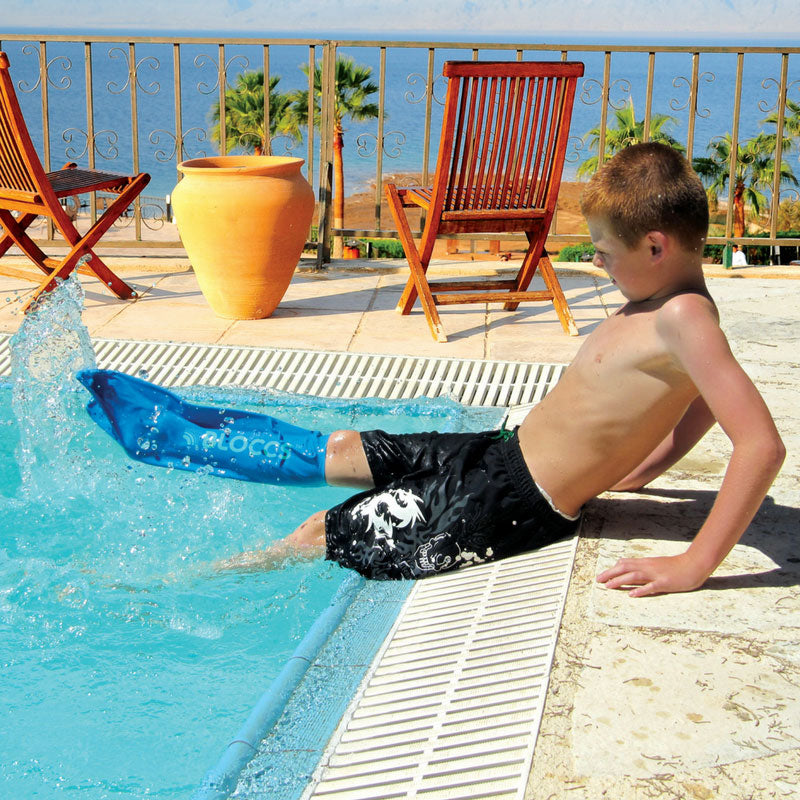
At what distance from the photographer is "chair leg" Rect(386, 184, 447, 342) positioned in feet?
16.0

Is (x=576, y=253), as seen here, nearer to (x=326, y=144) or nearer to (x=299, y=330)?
(x=326, y=144)

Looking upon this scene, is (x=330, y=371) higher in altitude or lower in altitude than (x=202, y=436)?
lower

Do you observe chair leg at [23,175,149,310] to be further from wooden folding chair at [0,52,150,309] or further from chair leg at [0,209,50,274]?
chair leg at [0,209,50,274]

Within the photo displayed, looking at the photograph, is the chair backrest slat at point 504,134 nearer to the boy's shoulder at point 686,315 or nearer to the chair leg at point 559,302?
the chair leg at point 559,302

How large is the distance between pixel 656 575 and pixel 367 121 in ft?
114

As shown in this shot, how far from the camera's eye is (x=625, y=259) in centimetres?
213

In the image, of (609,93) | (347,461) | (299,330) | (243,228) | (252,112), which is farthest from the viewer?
(252,112)

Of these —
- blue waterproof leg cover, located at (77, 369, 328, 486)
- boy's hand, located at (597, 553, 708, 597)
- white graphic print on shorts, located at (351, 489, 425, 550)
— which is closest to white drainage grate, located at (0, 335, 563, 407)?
blue waterproof leg cover, located at (77, 369, 328, 486)

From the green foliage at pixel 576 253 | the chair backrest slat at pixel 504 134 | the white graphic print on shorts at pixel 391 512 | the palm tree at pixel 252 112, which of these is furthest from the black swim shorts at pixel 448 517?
the palm tree at pixel 252 112

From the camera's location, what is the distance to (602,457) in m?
2.35

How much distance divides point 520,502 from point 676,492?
0.65 metres

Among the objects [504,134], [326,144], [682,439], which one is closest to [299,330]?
[504,134]

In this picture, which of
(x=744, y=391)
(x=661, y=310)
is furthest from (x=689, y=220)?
(x=744, y=391)

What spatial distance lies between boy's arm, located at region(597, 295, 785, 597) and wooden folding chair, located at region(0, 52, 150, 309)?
3864 mm
